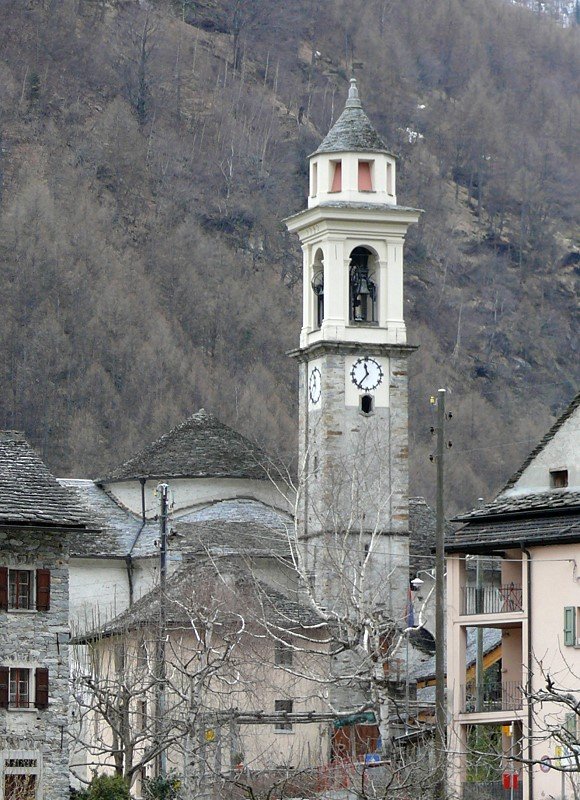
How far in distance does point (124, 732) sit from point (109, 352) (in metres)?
94.3

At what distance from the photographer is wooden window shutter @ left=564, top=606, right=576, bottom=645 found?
6030 cm

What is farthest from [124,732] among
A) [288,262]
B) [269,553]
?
[288,262]

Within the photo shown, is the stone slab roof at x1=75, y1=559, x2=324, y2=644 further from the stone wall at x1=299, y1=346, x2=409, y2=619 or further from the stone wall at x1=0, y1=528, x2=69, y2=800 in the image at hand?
the stone wall at x1=0, y1=528, x2=69, y2=800

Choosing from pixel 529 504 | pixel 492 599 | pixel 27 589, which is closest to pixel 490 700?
pixel 492 599

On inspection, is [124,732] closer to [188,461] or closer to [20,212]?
[188,461]

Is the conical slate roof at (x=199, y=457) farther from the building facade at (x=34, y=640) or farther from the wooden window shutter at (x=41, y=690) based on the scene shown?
the wooden window shutter at (x=41, y=690)

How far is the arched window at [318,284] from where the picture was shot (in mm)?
87500

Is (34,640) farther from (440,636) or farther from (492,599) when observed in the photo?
(440,636)

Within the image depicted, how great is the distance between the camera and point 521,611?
62.5 metres

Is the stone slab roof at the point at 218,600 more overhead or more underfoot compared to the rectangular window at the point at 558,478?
more underfoot

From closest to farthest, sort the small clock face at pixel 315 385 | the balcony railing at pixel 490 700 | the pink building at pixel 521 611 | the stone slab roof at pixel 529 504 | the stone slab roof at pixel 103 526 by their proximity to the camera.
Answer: the pink building at pixel 521 611 < the balcony railing at pixel 490 700 < the stone slab roof at pixel 529 504 < the small clock face at pixel 315 385 < the stone slab roof at pixel 103 526

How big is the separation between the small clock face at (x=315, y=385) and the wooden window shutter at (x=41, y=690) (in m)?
24.3

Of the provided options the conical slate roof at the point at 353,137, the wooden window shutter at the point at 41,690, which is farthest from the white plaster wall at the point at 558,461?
the conical slate roof at the point at 353,137

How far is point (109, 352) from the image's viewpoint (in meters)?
156
